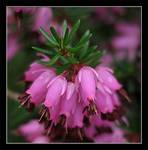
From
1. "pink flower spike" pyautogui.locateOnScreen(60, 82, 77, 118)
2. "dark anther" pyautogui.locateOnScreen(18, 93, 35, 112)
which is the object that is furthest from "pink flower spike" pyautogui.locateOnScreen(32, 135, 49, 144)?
"pink flower spike" pyautogui.locateOnScreen(60, 82, 77, 118)

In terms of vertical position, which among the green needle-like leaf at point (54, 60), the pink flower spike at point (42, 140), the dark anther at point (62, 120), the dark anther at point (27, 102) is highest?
the green needle-like leaf at point (54, 60)

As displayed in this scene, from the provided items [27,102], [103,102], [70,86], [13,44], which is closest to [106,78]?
[103,102]

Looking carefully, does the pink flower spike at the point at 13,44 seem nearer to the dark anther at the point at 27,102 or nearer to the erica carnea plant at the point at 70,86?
the erica carnea plant at the point at 70,86

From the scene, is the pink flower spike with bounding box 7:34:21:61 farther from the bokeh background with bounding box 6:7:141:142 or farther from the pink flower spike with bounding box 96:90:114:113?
the pink flower spike with bounding box 96:90:114:113

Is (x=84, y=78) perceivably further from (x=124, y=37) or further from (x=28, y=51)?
Answer: (x=124, y=37)

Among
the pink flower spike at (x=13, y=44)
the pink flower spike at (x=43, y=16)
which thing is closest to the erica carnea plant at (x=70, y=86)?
the pink flower spike at (x=43, y=16)

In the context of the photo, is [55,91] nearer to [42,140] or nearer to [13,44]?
[42,140]
